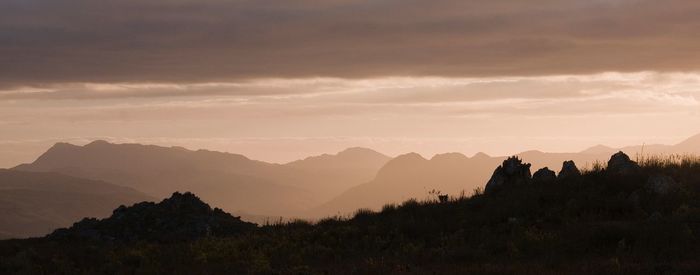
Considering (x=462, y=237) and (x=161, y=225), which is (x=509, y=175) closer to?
(x=462, y=237)

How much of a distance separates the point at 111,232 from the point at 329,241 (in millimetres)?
12204

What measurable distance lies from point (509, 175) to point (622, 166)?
5.14 m

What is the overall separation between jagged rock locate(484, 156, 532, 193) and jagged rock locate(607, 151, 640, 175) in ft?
12.0

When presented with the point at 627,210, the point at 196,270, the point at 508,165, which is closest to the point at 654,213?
the point at 627,210

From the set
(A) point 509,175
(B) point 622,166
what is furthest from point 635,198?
(A) point 509,175

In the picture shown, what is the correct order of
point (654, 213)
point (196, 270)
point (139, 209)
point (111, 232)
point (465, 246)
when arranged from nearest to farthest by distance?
point (196, 270)
point (465, 246)
point (654, 213)
point (111, 232)
point (139, 209)

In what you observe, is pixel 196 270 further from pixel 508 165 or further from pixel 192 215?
pixel 508 165

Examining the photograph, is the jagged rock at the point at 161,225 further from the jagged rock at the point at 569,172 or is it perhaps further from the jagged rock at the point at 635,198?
the jagged rock at the point at 635,198

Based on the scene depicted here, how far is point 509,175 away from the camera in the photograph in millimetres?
34625

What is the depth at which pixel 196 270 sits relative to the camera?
21.1 m

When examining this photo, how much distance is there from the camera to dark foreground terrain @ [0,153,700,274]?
2008 cm

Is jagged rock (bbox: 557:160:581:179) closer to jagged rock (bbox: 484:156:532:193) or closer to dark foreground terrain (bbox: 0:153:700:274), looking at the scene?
dark foreground terrain (bbox: 0:153:700:274)

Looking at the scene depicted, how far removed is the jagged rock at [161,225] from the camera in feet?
106

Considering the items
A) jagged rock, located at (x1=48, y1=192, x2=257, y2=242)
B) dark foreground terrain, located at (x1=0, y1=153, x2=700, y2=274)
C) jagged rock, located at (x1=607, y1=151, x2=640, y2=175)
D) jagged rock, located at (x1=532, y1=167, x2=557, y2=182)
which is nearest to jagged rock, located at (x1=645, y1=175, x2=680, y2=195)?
dark foreground terrain, located at (x1=0, y1=153, x2=700, y2=274)
